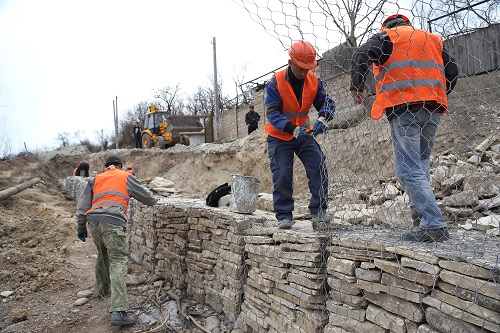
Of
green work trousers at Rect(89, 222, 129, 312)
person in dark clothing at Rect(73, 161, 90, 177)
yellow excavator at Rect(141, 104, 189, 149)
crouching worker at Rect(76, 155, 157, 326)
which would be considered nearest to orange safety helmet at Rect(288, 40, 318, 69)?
crouching worker at Rect(76, 155, 157, 326)

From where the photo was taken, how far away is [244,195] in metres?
4.50

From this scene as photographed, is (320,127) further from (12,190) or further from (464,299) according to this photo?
(12,190)

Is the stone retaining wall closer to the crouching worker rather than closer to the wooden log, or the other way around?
the crouching worker

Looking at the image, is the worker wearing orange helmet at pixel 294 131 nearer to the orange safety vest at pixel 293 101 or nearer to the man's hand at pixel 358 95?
the orange safety vest at pixel 293 101

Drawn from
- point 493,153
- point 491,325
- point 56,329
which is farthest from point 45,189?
point 491,325

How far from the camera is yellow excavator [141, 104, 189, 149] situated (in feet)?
57.3

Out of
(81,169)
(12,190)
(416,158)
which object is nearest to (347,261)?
(416,158)

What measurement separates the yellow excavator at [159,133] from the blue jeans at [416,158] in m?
15.0

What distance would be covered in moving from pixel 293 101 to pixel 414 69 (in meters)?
1.25

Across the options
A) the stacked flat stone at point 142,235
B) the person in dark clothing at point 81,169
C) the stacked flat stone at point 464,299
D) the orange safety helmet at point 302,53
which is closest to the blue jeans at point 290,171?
the orange safety helmet at point 302,53

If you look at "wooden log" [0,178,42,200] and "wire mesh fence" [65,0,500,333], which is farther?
"wooden log" [0,178,42,200]

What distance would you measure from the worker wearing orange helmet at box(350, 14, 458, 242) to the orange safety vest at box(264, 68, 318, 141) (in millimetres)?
871

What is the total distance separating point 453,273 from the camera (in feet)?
6.74

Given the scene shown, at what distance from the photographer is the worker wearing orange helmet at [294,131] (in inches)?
137
